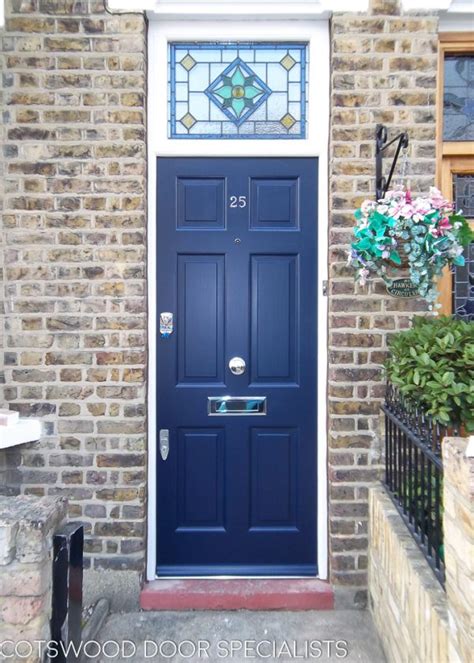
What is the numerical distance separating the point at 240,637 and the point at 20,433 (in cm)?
166

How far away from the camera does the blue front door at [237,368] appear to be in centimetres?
337

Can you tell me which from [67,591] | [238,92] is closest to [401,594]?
[67,591]

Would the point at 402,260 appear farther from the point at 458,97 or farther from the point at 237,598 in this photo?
the point at 237,598

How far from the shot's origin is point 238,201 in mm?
3367

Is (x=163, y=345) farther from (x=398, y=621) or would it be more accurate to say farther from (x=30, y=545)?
(x=398, y=621)

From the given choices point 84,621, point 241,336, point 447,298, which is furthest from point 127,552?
point 447,298

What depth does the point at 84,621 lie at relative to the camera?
9.50 feet

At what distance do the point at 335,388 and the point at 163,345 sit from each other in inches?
43.6

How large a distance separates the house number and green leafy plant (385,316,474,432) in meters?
1.36

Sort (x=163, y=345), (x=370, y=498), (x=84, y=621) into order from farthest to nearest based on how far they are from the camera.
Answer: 1. (x=163, y=345)
2. (x=370, y=498)
3. (x=84, y=621)

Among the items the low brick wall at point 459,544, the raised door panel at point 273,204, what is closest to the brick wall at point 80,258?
the raised door panel at point 273,204

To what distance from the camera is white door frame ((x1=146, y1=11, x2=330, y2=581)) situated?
331 cm

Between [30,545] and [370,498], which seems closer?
[30,545]

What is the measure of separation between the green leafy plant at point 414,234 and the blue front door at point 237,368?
585mm
